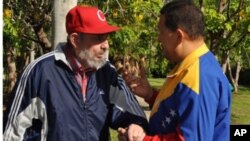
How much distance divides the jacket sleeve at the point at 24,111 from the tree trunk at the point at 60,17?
55.0 inches

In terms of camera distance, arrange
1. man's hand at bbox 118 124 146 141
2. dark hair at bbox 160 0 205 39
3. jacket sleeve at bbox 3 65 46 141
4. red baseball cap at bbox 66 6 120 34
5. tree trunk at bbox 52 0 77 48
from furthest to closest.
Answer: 1. tree trunk at bbox 52 0 77 48
2. red baseball cap at bbox 66 6 120 34
3. jacket sleeve at bbox 3 65 46 141
4. man's hand at bbox 118 124 146 141
5. dark hair at bbox 160 0 205 39

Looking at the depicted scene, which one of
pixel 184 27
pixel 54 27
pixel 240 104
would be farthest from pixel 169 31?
pixel 240 104

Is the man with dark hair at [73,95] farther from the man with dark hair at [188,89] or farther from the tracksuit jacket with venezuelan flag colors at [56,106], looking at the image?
the man with dark hair at [188,89]

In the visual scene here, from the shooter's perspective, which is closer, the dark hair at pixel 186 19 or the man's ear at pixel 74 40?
the dark hair at pixel 186 19

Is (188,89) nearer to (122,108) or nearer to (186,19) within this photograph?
(186,19)

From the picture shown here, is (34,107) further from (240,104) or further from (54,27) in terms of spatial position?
(240,104)

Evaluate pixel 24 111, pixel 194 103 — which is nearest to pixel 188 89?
pixel 194 103

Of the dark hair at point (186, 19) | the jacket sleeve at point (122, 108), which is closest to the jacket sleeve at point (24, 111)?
the jacket sleeve at point (122, 108)

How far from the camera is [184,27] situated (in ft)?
9.18

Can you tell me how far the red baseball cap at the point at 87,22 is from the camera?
3273 millimetres

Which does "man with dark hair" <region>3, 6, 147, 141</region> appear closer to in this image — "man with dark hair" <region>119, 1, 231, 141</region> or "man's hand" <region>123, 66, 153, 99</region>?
"man's hand" <region>123, 66, 153, 99</region>

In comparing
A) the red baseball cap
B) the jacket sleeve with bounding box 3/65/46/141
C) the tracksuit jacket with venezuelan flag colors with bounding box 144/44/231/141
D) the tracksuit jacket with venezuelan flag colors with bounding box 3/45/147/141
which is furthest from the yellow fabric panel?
the jacket sleeve with bounding box 3/65/46/141

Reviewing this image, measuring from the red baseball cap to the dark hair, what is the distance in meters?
0.55

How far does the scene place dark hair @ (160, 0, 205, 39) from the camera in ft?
9.18
